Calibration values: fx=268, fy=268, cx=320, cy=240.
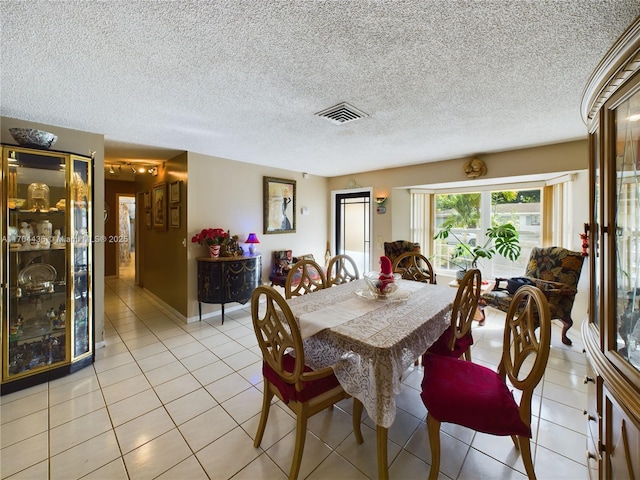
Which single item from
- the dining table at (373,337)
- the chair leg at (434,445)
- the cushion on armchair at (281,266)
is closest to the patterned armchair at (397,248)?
the cushion on armchair at (281,266)

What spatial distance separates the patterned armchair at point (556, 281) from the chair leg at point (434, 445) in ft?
7.70

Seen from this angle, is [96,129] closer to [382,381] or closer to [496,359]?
[382,381]

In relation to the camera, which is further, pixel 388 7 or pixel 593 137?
pixel 593 137

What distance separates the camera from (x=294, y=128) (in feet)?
8.80

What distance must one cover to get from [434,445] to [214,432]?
54.2 inches

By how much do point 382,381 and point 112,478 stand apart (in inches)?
61.9

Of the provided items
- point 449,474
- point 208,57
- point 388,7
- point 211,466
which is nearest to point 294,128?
point 208,57

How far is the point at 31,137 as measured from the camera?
7.22ft

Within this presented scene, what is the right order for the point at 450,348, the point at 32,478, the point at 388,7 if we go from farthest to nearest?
the point at 450,348, the point at 32,478, the point at 388,7

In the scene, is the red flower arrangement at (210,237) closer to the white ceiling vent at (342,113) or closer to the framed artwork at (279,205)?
the framed artwork at (279,205)

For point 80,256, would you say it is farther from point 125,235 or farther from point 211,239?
point 125,235

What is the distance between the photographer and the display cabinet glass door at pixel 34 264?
2.19m

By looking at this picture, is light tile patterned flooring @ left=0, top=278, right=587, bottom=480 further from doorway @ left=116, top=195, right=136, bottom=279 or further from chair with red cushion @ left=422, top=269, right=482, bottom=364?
doorway @ left=116, top=195, right=136, bottom=279

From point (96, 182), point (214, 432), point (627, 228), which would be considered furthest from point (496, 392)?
point (96, 182)
